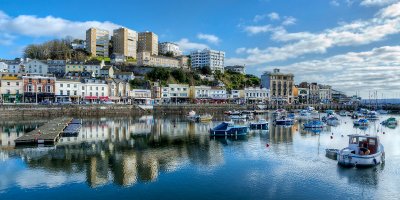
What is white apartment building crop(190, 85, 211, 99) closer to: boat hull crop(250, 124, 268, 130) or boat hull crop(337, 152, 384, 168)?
boat hull crop(250, 124, 268, 130)

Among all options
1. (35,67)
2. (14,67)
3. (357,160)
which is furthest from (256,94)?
(357,160)

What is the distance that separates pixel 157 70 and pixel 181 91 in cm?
976

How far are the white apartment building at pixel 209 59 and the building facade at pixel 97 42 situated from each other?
1389 inches

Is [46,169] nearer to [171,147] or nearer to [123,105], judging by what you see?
[171,147]

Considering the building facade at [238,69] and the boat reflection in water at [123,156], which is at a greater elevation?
the building facade at [238,69]

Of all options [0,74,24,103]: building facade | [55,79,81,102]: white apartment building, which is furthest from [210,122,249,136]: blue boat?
[0,74,24,103]: building facade

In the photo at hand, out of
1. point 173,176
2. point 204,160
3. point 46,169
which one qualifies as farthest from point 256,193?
point 46,169

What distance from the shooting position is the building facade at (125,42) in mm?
107688

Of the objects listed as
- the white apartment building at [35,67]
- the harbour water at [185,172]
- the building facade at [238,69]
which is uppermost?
the building facade at [238,69]

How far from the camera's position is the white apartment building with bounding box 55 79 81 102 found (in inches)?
2648

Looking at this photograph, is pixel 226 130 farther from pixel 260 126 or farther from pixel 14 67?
pixel 14 67

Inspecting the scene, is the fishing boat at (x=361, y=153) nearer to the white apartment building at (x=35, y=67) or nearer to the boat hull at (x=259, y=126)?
the boat hull at (x=259, y=126)

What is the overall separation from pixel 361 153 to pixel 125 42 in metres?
95.1

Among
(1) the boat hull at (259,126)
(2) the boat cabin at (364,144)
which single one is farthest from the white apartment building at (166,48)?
(2) the boat cabin at (364,144)
